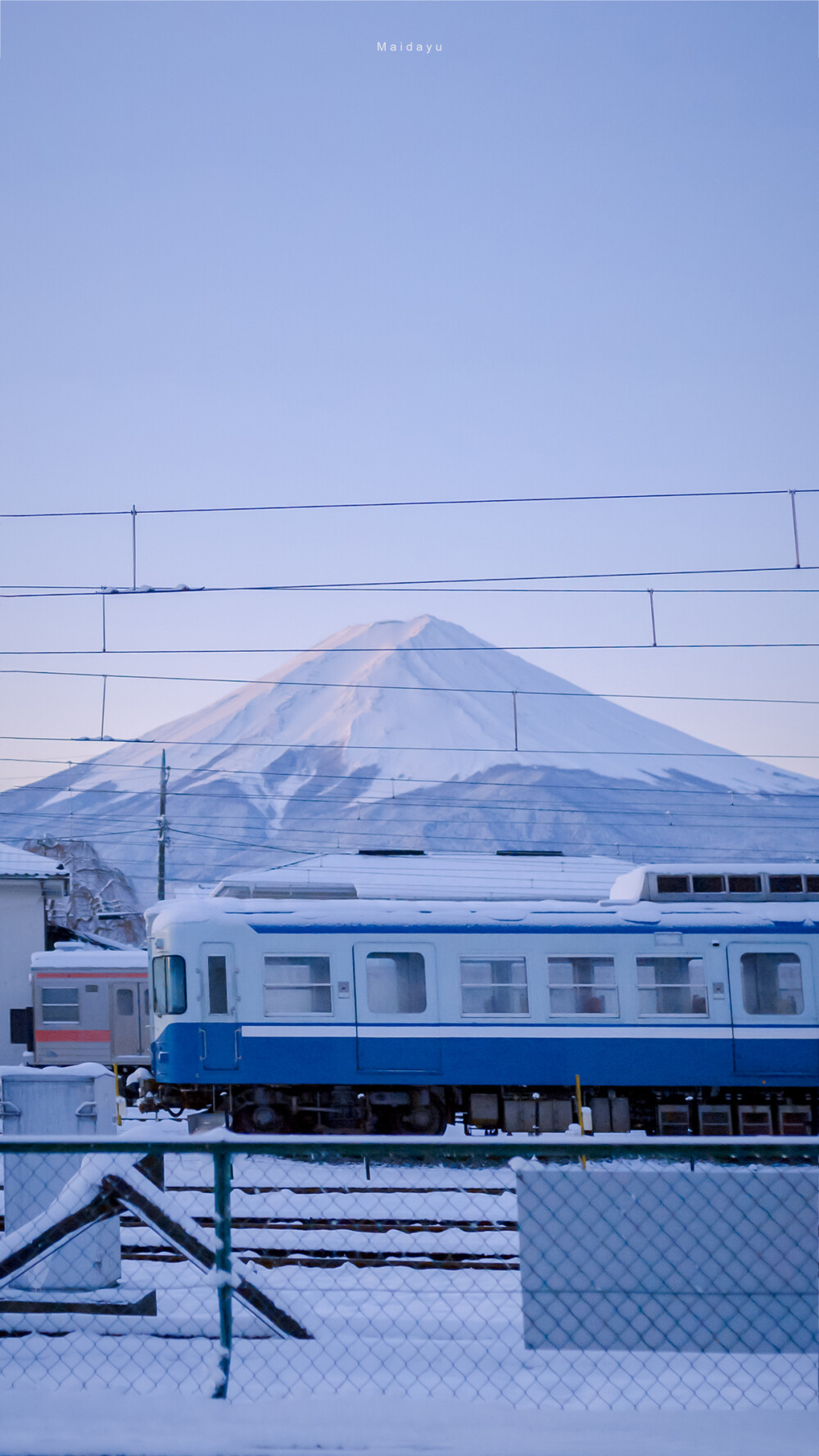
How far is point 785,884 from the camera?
16500mm

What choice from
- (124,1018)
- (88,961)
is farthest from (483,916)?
(88,961)

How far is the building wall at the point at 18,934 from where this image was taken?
90.4ft

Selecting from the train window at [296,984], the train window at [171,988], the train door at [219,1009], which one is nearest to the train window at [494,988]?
the train window at [296,984]

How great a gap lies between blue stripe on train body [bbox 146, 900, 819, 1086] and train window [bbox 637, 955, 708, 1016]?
2.8 inches

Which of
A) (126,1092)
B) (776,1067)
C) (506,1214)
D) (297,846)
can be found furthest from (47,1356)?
(297,846)

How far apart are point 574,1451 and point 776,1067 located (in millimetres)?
12318

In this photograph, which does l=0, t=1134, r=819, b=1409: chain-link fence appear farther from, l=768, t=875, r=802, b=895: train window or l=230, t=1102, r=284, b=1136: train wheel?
l=768, t=875, r=802, b=895: train window

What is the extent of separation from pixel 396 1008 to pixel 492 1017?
50.8 inches

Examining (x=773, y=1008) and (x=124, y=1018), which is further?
(x=124, y=1018)

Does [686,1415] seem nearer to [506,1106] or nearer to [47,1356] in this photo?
[47,1356]

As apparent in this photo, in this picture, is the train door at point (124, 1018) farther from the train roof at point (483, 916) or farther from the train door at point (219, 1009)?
the train door at point (219, 1009)

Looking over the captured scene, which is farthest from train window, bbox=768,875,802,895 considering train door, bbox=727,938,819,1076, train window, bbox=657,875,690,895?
train window, bbox=657,875,690,895

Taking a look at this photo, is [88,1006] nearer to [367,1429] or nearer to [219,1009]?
[219,1009]

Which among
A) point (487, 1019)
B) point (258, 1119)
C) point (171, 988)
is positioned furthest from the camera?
point (171, 988)
